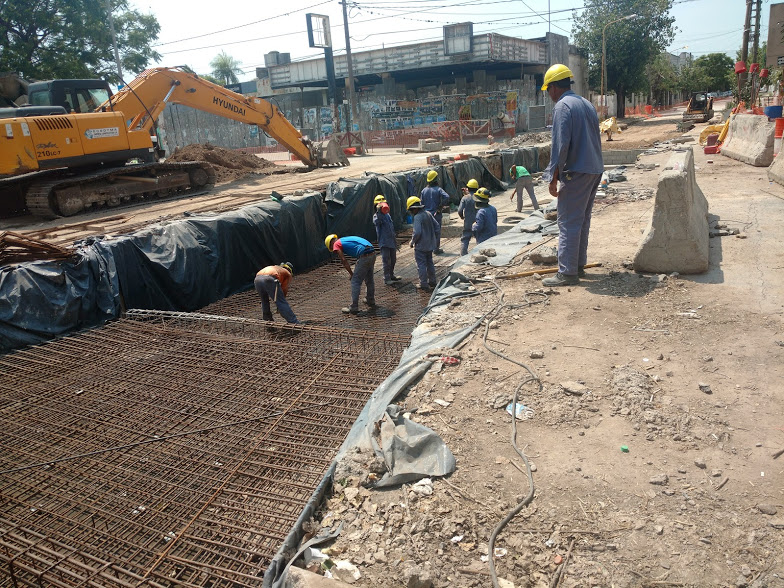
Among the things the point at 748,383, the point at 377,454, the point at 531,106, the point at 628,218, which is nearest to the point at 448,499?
the point at 377,454

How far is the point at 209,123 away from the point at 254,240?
3275 centimetres

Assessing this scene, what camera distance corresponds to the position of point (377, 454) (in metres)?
2.89

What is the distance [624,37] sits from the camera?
1545 inches

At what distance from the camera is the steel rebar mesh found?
330 centimetres

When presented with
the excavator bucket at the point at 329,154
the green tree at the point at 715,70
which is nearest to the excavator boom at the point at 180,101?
the excavator bucket at the point at 329,154

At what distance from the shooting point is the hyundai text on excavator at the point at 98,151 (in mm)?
11500

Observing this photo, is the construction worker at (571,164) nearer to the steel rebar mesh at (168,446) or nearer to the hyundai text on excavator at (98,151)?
the steel rebar mesh at (168,446)

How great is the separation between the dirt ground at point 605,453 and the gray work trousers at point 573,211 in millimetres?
478

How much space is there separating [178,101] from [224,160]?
4.72 m

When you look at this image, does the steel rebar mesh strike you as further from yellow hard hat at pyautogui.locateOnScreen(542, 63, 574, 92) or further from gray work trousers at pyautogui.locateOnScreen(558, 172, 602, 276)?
yellow hard hat at pyautogui.locateOnScreen(542, 63, 574, 92)

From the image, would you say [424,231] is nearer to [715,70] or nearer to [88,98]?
[88,98]

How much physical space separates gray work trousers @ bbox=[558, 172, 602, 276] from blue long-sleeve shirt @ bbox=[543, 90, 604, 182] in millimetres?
100

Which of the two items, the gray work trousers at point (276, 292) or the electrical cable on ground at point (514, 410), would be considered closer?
the electrical cable on ground at point (514, 410)

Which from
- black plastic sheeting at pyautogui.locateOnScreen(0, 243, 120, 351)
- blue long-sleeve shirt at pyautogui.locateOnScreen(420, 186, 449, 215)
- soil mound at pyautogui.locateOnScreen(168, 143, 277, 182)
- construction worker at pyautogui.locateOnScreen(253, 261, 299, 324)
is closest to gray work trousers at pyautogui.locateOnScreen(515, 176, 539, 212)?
blue long-sleeve shirt at pyautogui.locateOnScreen(420, 186, 449, 215)
